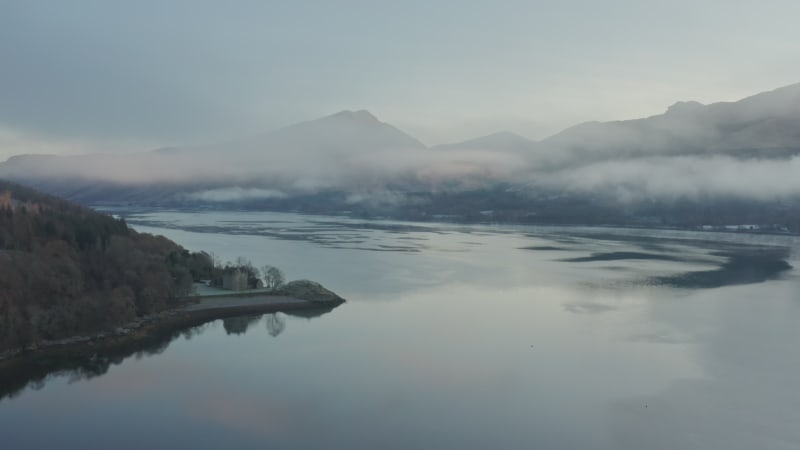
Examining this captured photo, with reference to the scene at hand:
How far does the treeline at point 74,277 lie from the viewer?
27.2 feet

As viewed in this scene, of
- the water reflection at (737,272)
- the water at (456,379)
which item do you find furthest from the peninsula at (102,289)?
the water reflection at (737,272)

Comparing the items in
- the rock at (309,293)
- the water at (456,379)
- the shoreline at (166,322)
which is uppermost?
the rock at (309,293)

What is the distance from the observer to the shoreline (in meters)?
7.89

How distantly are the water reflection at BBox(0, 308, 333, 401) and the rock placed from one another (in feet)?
7.07

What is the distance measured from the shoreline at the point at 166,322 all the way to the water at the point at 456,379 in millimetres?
414

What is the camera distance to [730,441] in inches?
213

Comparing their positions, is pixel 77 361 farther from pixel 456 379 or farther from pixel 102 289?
pixel 456 379

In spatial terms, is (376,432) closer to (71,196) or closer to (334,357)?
(334,357)

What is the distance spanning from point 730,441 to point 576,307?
6.74 meters

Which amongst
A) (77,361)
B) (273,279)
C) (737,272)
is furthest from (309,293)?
(737,272)

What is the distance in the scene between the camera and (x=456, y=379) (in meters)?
7.18

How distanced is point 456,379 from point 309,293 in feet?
18.2

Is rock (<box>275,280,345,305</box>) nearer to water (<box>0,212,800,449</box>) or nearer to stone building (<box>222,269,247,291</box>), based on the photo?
water (<box>0,212,800,449</box>)

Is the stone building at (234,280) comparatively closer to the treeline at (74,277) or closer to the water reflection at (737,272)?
the treeline at (74,277)
